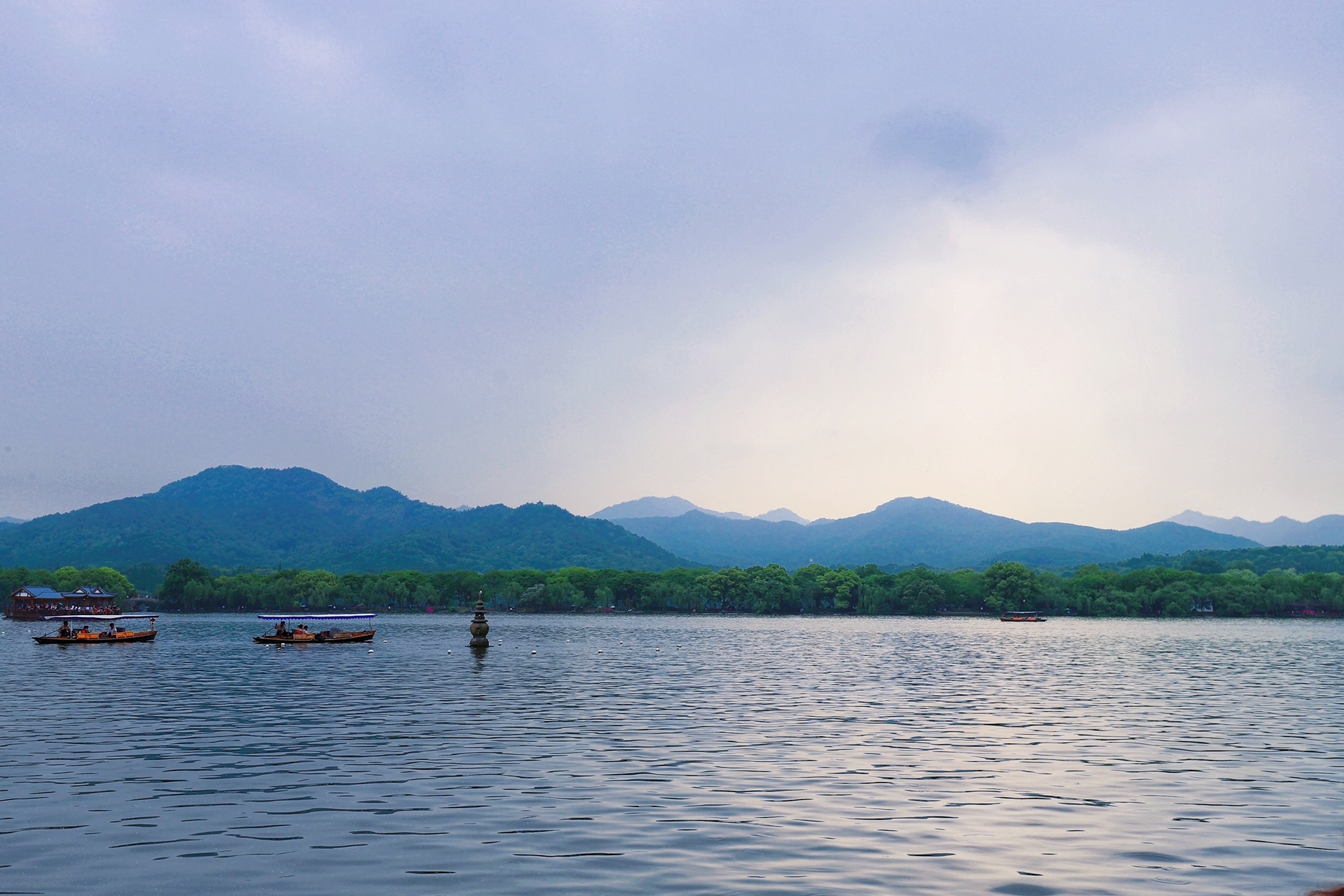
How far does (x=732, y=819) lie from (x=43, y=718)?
41701mm

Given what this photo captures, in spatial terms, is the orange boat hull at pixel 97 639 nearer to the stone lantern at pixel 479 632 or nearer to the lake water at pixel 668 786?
the stone lantern at pixel 479 632

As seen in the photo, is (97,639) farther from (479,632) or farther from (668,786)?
(668,786)

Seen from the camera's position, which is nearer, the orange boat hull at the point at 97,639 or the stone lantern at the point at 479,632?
the stone lantern at the point at 479,632

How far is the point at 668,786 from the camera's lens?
110ft

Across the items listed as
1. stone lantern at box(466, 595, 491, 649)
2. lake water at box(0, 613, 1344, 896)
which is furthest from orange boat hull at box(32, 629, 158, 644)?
lake water at box(0, 613, 1344, 896)

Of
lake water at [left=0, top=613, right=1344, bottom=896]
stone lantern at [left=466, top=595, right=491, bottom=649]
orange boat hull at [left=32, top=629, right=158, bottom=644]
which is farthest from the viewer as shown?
orange boat hull at [left=32, top=629, right=158, bottom=644]

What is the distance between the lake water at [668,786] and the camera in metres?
22.9

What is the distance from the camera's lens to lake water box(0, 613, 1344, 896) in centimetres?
2294

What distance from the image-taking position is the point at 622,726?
49.9m

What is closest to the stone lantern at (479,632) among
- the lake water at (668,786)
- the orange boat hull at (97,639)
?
the lake water at (668,786)

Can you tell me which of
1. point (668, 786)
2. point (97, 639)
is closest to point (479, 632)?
point (97, 639)

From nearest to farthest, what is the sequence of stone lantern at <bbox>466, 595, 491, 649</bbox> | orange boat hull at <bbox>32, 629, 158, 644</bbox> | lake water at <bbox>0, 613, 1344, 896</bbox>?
lake water at <bbox>0, 613, 1344, 896</bbox>, stone lantern at <bbox>466, 595, 491, 649</bbox>, orange boat hull at <bbox>32, 629, 158, 644</bbox>

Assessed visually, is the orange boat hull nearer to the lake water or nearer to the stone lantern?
the stone lantern

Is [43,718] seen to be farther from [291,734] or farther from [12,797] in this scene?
[12,797]
